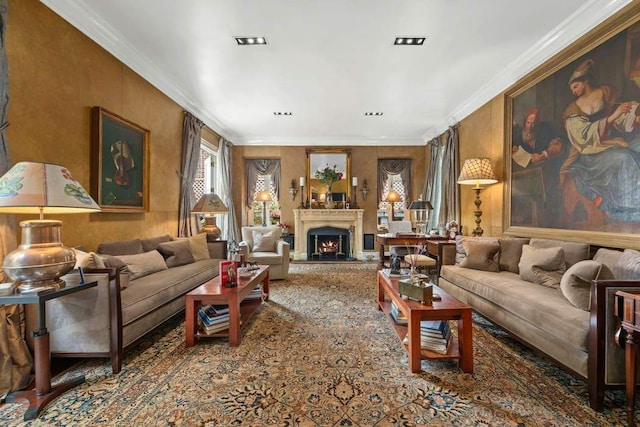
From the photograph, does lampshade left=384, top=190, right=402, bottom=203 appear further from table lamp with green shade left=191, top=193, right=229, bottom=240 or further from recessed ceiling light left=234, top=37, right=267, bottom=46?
recessed ceiling light left=234, top=37, right=267, bottom=46

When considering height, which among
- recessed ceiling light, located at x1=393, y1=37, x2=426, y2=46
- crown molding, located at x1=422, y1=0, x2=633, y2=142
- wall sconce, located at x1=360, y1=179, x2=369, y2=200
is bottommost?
wall sconce, located at x1=360, y1=179, x2=369, y2=200

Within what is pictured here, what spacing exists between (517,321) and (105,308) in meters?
3.23

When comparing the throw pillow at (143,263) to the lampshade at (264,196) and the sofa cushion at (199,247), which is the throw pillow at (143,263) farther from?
the lampshade at (264,196)

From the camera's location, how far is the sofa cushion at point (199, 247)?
13.7 ft

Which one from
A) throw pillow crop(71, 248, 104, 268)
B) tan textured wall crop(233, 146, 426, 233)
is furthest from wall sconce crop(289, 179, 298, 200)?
throw pillow crop(71, 248, 104, 268)

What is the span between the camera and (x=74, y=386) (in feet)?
6.40

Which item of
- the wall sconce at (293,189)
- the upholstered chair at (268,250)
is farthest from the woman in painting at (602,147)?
the wall sconce at (293,189)

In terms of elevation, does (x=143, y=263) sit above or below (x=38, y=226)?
below

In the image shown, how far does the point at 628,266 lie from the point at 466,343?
1352 millimetres

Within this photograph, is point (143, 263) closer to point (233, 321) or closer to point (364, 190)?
point (233, 321)

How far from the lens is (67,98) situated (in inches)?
107

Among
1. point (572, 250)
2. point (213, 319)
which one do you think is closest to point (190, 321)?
point (213, 319)

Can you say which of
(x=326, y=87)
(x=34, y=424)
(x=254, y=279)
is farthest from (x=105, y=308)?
(x=326, y=87)

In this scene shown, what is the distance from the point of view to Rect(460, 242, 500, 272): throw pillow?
3.44m
